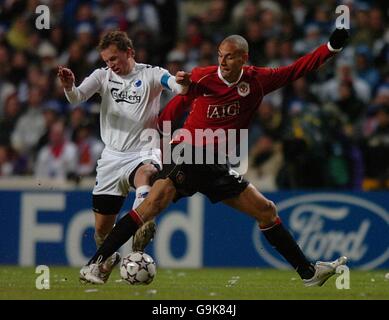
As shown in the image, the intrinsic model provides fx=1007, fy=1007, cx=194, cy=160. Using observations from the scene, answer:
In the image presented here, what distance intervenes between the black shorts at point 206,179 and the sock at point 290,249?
1.57 feet

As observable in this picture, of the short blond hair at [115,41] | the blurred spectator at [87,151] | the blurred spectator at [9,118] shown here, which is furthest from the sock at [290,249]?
the blurred spectator at [9,118]

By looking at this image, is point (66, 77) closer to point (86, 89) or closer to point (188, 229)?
point (86, 89)

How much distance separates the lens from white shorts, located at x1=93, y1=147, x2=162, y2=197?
28.9 ft

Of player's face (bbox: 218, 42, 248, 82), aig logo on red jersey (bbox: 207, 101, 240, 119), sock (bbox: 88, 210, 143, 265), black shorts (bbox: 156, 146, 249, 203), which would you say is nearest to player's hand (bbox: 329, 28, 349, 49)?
player's face (bbox: 218, 42, 248, 82)

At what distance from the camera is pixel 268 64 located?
540 inches

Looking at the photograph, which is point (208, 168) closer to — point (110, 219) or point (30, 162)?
point (110, 219)

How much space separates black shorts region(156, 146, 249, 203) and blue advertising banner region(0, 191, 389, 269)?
387cm

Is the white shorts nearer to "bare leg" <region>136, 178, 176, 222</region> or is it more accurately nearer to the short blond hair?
"bare leg" <region>136, 178, 176, 222</region>

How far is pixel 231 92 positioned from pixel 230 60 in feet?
0.93

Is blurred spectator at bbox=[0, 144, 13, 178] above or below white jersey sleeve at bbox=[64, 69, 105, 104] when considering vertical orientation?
below

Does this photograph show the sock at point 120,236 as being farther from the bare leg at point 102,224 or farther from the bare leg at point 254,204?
the bare leg at point 102,224

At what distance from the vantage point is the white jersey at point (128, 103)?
350 inches
